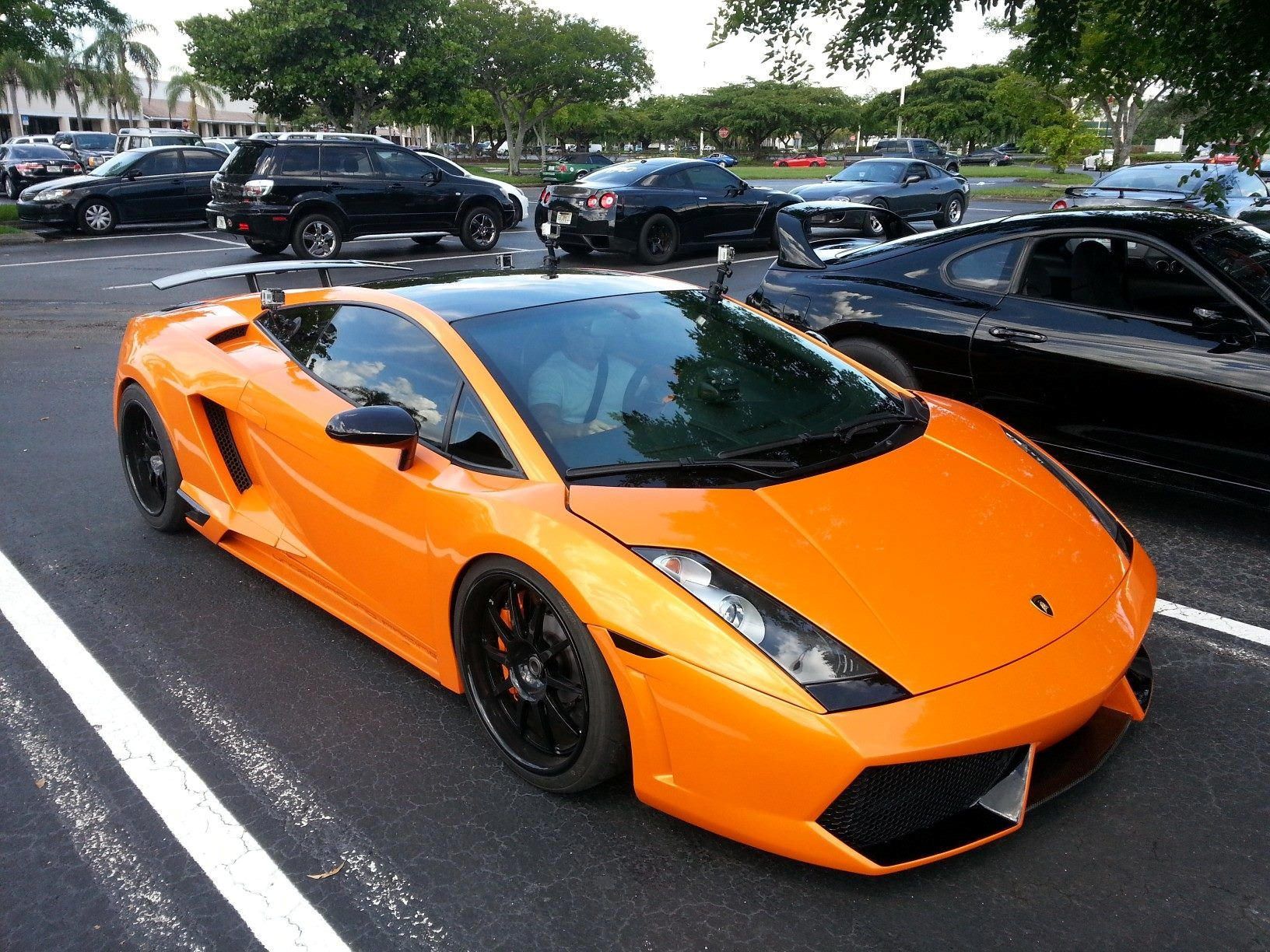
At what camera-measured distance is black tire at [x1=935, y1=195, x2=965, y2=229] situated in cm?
2039

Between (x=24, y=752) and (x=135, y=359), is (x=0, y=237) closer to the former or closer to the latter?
(x=135, y=359)

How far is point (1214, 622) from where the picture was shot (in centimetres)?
376

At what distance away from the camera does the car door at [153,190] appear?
18.6m

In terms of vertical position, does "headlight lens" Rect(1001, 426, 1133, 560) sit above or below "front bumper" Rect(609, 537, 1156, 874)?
above

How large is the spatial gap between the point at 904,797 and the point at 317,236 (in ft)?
44.9

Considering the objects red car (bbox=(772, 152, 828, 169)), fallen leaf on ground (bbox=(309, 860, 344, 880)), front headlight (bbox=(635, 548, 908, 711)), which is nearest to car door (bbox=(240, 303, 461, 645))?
fallen leaf on ground (bbox=(309, 860, 344, 880))

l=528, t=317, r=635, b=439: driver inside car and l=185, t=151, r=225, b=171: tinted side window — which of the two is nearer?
l=528, t=317, r=635, b=439: driver inside car

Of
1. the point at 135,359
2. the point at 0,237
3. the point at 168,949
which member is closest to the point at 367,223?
the point at 0,237

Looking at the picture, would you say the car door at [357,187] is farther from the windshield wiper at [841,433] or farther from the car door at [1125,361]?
the windshield wiper at [841,433]

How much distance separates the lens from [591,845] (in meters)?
2.61

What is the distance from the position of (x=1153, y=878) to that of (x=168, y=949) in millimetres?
2262

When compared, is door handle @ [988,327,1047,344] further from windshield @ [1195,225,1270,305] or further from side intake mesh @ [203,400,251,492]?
side intake mesh @ [203,400,251,492]

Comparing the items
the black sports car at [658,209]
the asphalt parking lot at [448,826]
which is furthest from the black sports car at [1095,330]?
the black sports car at [658,209]

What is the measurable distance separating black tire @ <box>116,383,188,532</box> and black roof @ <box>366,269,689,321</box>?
123cm
